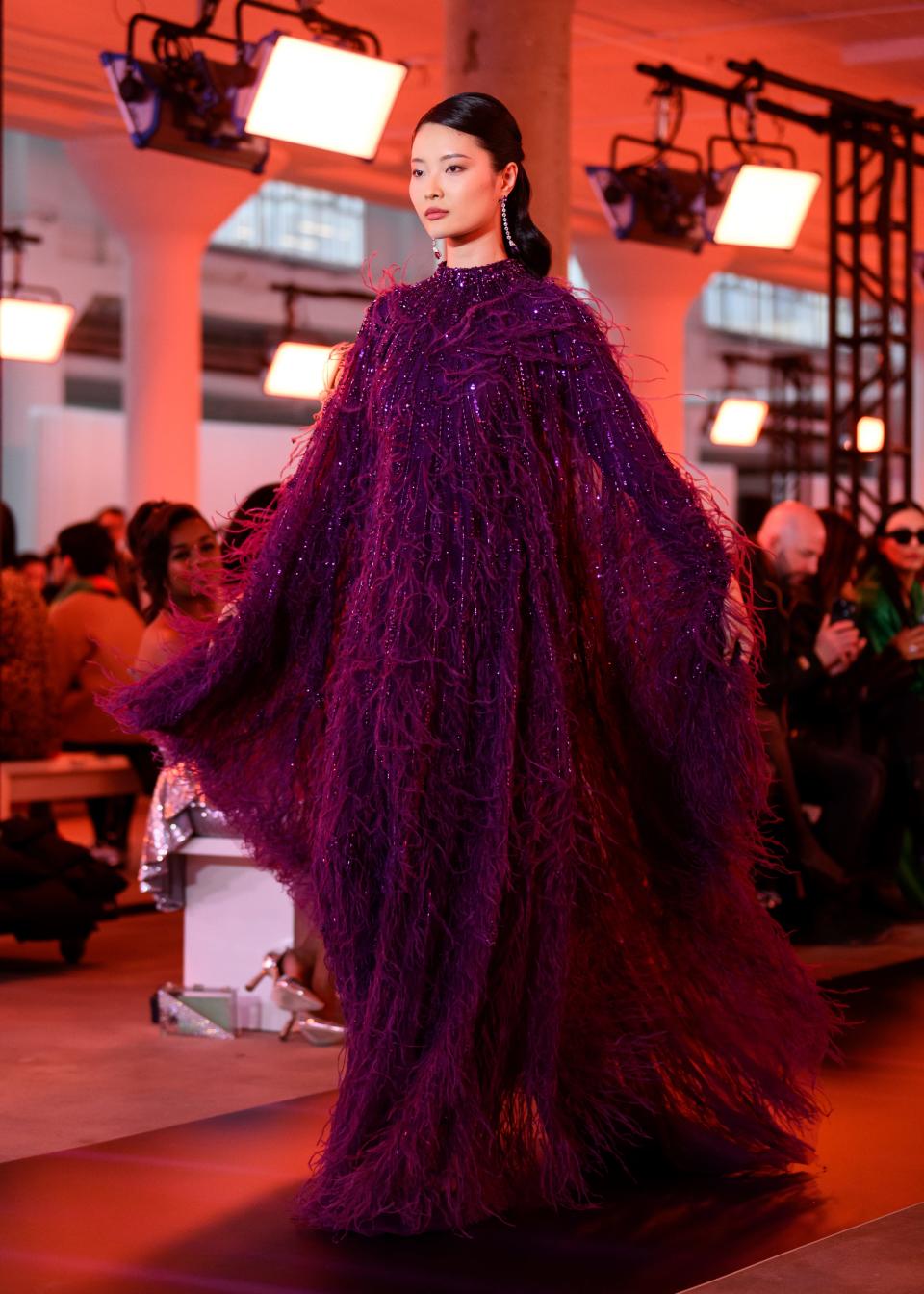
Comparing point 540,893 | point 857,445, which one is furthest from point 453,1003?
point 857,445

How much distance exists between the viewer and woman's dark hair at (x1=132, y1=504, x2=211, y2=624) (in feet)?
15.1

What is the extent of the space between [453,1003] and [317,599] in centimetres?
66

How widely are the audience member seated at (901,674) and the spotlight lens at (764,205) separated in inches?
106

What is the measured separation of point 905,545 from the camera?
5.95 metres

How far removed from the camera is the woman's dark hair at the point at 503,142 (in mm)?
2805

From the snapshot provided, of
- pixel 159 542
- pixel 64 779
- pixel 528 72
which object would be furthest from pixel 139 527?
pixel 528 72

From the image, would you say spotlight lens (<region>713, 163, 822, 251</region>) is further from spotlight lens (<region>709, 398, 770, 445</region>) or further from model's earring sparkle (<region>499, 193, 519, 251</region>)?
spotlight lens (<region>709, 398, 770, 445</region>)

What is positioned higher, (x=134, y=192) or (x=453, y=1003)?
(x=134, y=192)

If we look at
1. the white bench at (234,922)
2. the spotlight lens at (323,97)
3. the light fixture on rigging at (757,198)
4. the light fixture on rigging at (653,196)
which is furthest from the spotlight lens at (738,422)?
the white bench at (234,922)

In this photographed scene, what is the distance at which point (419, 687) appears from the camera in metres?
2.69

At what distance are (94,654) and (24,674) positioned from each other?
0.61 metres

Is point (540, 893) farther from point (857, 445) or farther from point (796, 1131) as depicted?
point (857, 445)

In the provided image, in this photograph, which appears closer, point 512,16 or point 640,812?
point 640,812

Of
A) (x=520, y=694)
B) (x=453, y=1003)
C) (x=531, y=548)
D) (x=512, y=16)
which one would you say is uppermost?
(x=512, y=16)
